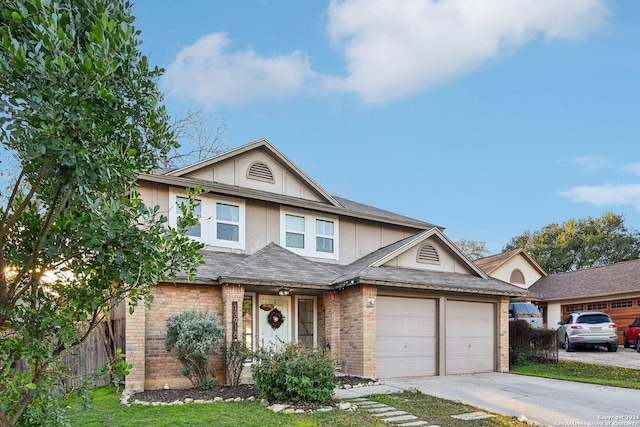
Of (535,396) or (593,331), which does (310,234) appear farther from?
(593,331)

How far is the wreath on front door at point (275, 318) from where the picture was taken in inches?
556

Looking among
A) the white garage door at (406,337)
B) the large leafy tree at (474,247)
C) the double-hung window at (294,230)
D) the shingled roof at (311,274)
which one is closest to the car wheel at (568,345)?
the shingled roof at (311,274)

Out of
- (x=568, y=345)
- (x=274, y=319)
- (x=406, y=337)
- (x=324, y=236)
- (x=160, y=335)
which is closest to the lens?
(x=160, y=335)

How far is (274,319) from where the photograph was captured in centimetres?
1416

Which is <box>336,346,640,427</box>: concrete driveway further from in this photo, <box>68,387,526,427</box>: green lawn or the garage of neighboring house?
<box>68,387,526,427</box>: green lawn

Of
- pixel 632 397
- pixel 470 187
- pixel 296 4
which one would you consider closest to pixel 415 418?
pixel 632 397

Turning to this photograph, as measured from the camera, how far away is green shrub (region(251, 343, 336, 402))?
9.23 m

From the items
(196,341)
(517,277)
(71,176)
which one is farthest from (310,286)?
(517,277)

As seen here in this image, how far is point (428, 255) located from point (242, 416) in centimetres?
934

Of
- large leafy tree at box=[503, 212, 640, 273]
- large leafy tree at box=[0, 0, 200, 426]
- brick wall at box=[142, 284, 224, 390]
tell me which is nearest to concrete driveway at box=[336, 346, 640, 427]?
brick wall at box=[142, 284, 224, 390]

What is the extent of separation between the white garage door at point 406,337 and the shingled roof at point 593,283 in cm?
1398

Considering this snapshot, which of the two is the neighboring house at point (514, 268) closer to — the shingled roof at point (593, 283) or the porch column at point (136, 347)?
the shingled roof at point (593, 283)

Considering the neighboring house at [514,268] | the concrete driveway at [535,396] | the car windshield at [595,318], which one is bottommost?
the concrete driveway at [535,396]

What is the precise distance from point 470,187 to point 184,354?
17.2 m
